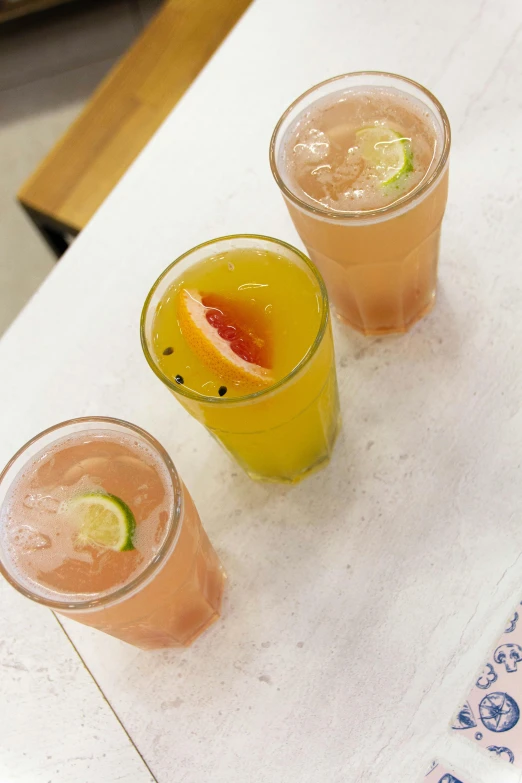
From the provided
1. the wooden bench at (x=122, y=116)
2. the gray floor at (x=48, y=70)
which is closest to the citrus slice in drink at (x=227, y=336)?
the wooden bench at (x=122, y=116)

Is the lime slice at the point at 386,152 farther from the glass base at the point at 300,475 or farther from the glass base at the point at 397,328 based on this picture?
the glass base at the point at 300,475

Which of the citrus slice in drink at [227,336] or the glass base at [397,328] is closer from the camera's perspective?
the citrus slice in drink at [227,336]

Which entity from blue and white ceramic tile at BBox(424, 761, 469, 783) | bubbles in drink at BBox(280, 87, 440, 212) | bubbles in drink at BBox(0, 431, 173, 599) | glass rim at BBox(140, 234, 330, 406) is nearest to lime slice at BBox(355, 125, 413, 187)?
bubbles in drink at BBox(280, 87, 440, 212)

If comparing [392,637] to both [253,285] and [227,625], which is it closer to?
[227,625]

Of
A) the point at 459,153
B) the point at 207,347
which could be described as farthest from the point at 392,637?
the point at 459,153

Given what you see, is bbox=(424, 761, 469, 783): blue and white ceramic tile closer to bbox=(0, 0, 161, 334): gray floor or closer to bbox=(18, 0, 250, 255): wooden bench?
bbox=(18, 0, 250, 255): wooden bench
